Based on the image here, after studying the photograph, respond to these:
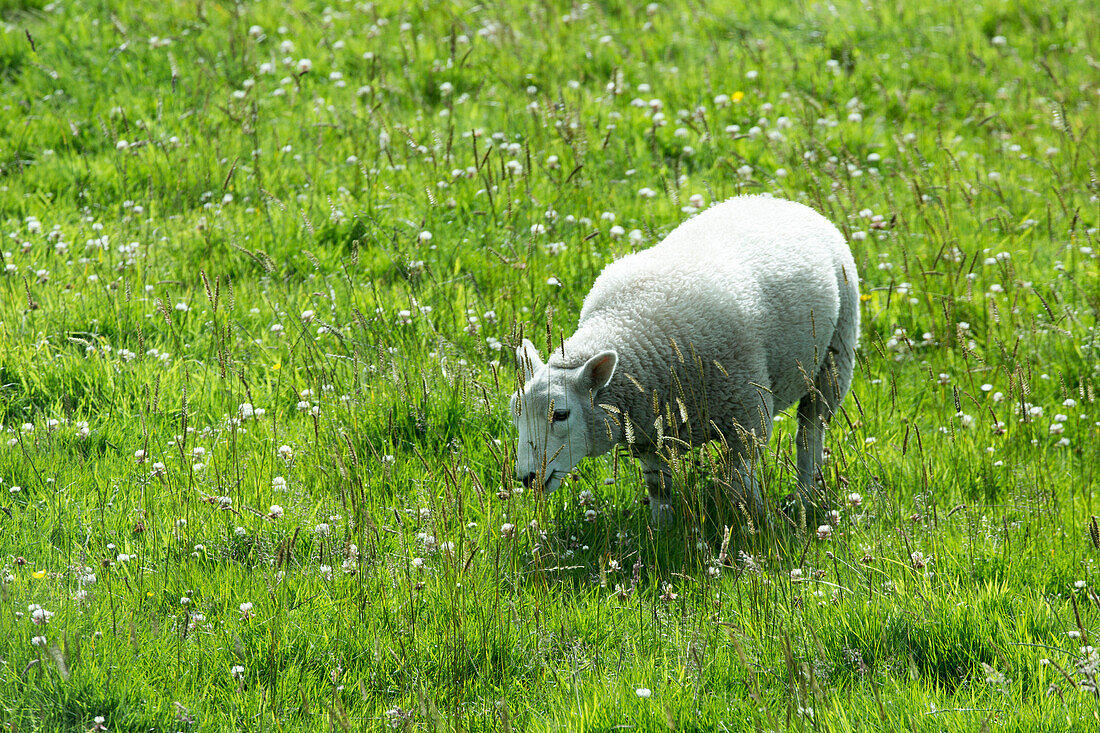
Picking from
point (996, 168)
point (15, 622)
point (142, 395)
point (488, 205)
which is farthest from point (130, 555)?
point (996, 168)

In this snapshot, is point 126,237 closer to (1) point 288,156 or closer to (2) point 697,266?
(1) point 288,156

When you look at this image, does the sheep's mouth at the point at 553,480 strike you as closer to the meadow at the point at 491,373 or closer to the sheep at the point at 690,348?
the sheep at the point at 690,348

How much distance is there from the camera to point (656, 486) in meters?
5.32

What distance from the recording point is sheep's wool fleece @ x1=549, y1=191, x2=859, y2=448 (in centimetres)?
491

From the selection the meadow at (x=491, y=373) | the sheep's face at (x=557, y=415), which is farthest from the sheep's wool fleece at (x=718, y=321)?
the meadow at (x=491, y=373)

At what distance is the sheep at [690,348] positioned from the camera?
468 cm

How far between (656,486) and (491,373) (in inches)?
51.3

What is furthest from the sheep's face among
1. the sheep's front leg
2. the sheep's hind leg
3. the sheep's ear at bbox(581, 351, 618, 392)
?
the sheep's hind leg

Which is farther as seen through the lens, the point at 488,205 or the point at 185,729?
the point at 488,205

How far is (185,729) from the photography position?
11.1 feet

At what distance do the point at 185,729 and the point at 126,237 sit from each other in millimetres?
4647

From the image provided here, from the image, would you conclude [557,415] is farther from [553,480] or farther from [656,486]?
[656,486]

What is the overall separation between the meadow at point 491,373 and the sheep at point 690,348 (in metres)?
0.28

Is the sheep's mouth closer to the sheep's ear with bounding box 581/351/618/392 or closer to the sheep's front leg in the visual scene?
the sheep's ear with bounding box 581/351/618/392
